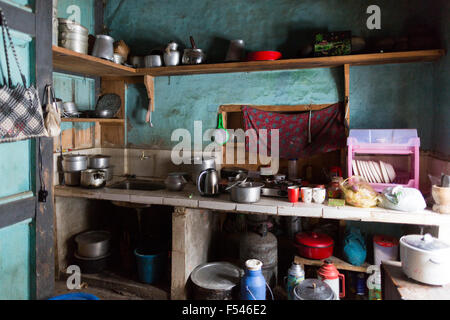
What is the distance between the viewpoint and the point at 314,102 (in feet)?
11.8

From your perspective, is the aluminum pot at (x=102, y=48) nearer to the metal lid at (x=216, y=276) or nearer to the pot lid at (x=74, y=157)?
the pot lid at (x=74, y=157)

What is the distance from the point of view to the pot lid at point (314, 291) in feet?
8.19

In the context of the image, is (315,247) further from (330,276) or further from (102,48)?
(102,48)

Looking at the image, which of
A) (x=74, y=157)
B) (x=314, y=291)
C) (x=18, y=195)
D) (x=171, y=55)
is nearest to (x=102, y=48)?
(x=171, y=55)

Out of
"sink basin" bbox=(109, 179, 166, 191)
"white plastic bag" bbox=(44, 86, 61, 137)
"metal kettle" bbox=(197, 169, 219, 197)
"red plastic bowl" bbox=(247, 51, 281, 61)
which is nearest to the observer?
"white plastic bag" bbox=(44, 86, 61, 137)

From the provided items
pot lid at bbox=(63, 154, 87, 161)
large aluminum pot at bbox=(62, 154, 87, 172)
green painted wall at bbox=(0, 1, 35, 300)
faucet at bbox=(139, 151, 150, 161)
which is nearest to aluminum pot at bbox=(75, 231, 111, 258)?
large aluminum pot at bbox=(62, 154, 87, 172)

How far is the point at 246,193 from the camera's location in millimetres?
2896

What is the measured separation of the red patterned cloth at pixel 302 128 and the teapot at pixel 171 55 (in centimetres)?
99

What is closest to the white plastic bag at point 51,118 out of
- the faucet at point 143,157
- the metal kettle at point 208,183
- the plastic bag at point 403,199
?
the metal kettle at point 208,183

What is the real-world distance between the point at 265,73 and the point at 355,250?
2.16 metres

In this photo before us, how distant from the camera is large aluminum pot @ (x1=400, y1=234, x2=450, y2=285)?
69.7 inches

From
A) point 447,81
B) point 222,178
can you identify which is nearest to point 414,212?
point 447,81

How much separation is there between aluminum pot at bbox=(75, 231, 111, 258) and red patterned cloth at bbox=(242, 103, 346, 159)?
80.8 inches

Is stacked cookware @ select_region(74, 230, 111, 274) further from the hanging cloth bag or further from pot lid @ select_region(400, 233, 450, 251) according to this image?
pot lid @ select_region(400, 233, 450, 251)
